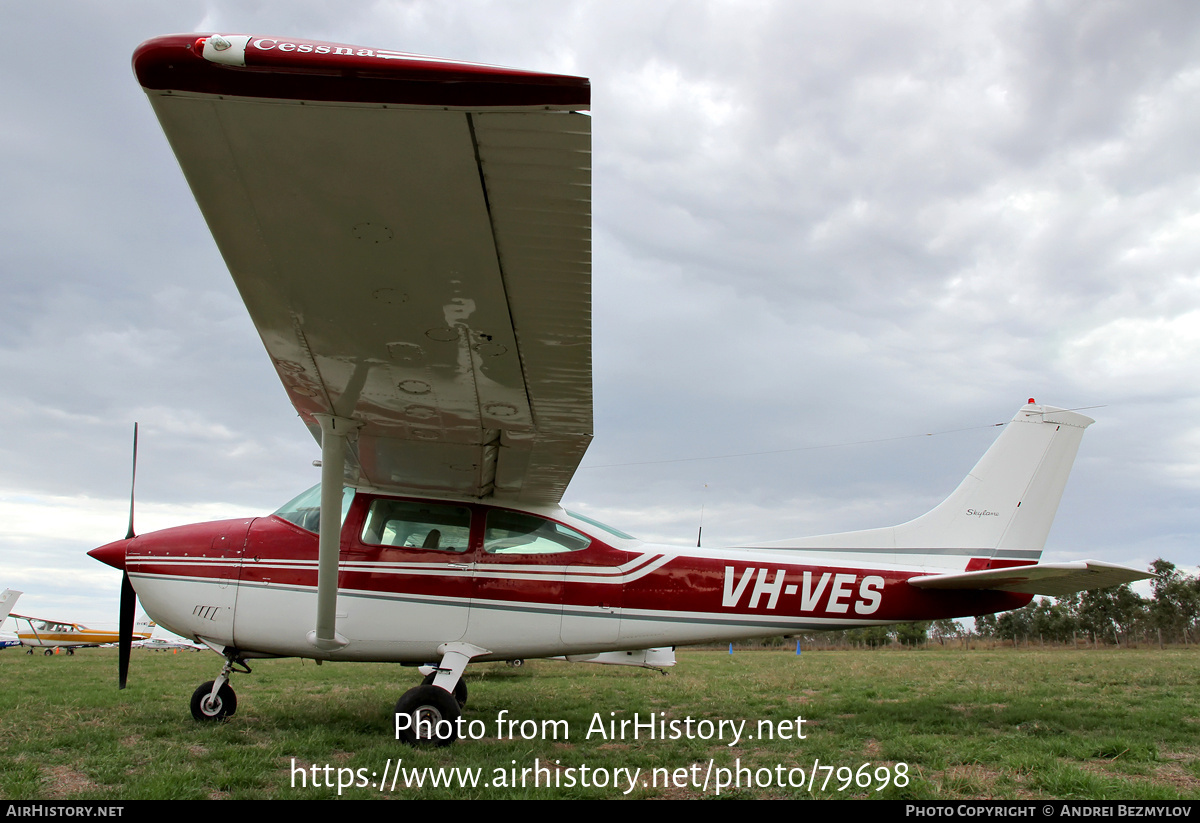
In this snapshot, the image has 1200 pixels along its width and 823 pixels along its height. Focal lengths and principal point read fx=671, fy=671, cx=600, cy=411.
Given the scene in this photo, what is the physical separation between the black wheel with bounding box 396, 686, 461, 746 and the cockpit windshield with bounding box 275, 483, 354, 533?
5.91 ft

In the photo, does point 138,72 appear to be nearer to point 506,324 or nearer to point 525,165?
point 525,165

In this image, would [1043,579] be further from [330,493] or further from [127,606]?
[127,606]

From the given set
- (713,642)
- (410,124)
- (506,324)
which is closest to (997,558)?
(713,642)

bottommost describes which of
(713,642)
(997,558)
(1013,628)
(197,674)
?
(1013,628)

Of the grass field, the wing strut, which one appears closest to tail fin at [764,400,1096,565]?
the grass field

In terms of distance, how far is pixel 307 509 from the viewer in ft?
20.1

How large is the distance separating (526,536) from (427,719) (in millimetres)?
1774

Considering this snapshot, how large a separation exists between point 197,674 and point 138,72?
14026mm

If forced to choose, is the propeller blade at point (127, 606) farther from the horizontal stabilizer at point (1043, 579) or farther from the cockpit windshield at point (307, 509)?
the horizontal stabilizer at point (1043, 579)

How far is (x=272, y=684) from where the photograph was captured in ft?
34.5

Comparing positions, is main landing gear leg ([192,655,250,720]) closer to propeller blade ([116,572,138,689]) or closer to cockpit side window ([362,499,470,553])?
propeller blade ([116,572,138,689])

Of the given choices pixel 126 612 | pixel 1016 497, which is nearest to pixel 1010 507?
pixel 1016 497

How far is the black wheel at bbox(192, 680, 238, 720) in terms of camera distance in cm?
575

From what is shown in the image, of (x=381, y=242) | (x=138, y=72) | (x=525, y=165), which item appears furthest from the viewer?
(x=381, y=242)
